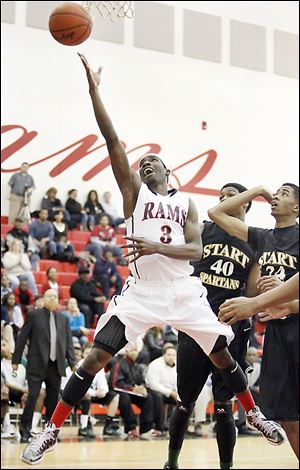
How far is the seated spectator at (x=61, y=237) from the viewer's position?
1877 cm

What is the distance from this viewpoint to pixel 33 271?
1820 cm

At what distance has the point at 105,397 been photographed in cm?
1441

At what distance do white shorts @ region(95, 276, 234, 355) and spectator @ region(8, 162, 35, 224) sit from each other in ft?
45.6

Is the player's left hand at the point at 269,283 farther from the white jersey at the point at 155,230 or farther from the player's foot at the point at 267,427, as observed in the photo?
the player's foot at the point at 267,427

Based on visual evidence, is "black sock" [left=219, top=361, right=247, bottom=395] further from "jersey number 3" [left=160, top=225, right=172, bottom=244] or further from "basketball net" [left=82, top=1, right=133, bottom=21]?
"basketball net" [left=82, top=1, right=133, bottom=21]

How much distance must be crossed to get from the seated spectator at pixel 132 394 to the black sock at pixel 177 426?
6.93 m

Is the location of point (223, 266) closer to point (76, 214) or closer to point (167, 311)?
point (167, 311)

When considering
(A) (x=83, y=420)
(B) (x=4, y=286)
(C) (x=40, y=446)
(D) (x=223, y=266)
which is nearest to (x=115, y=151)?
(D) (x=223, y=266)

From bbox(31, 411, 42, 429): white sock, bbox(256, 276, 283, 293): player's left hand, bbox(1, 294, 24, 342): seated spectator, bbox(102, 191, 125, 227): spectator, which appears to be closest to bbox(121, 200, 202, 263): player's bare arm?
bbox(256, 276, 283, 293): player's left hand

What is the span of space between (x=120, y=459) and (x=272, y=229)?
6598 millimetres

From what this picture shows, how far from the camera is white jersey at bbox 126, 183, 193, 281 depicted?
648 cm

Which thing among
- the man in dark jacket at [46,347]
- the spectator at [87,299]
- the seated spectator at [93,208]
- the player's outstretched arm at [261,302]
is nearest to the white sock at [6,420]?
the man in dark jacket at [46,347]

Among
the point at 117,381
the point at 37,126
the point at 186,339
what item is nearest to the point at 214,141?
the point at 37,126

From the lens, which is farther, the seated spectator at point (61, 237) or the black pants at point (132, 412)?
the seated spectator at point (61, 237)
